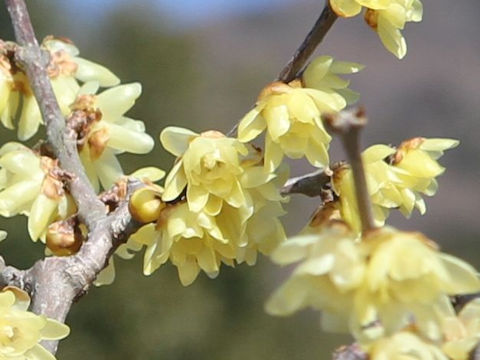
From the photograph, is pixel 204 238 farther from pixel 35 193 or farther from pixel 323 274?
pixel 323 274

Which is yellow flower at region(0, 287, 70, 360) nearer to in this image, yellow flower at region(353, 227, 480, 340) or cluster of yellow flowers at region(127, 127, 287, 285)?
cluster of yellow flowers at region(127, 127, 287, 285)

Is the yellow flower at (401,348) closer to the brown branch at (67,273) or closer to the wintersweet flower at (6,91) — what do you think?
the brown branch at (67,273)

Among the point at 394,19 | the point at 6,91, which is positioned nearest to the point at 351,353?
the point at 394,19

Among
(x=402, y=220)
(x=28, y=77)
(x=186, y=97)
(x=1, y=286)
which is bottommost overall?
(x=402, y=220)

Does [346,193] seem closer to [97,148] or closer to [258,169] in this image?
[258,169]

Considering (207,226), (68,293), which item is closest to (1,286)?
(68,293)

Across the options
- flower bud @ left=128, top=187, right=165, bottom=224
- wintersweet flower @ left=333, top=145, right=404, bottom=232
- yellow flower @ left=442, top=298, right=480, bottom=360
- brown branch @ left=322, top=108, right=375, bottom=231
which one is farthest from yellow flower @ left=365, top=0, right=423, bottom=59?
brown branch @ left=322, top=108, right=375, bottom=231

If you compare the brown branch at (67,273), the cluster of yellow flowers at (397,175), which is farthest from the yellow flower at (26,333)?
the cluster of yellow flowers at (397,175)
